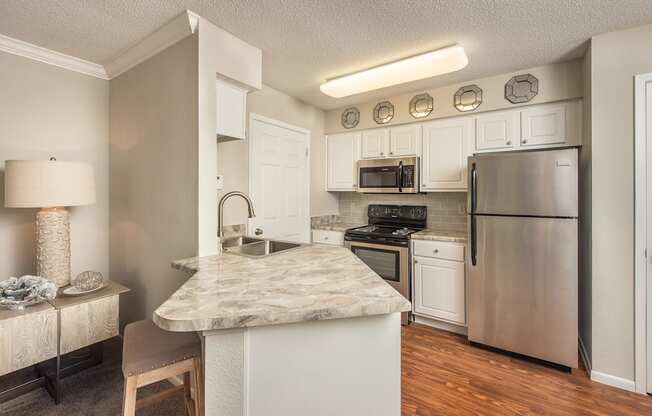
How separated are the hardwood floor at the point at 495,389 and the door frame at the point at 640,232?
24 cm

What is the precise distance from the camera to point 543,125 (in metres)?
2.63

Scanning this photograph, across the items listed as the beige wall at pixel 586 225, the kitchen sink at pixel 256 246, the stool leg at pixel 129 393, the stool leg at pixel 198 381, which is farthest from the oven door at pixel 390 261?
the stool leg at pixel 129 393


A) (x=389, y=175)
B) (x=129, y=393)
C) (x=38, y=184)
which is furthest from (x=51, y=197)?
(x=389, y=175)

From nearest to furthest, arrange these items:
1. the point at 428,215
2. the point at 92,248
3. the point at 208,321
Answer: the point at 208,321, the point at 92,248, the point at 428,215

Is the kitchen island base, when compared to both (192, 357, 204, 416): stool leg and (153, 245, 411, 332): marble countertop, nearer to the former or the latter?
(153, 245, 411, 332): marble countertop

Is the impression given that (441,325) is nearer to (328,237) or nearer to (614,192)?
(328,237)

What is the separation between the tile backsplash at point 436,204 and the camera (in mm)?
3291

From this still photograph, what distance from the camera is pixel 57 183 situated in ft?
6.40

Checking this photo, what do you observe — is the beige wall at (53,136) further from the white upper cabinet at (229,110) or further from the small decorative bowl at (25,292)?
the white upper cabinet at (229,110)

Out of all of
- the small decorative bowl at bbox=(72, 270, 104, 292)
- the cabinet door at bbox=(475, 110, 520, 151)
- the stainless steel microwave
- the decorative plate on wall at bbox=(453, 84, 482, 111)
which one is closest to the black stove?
the stainless steel microwave

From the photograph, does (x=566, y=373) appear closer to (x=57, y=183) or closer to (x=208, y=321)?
(x=208, y=321)

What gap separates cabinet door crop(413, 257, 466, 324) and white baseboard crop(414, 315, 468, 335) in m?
0.10

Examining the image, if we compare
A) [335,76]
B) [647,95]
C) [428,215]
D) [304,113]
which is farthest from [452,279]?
[304,113]

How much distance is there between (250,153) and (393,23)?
1.55m
